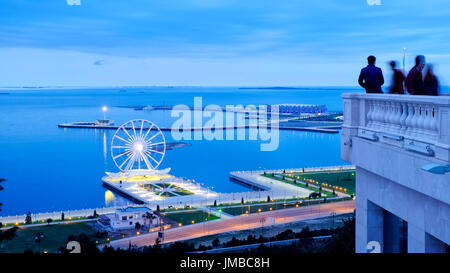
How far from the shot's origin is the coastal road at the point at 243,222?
3445cm

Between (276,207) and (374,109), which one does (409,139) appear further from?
(276,207)

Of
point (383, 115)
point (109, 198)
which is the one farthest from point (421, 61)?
point (109, 198)

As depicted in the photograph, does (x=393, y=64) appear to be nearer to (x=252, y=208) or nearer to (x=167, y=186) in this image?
(x=252, y=208)

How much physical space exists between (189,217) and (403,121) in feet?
115

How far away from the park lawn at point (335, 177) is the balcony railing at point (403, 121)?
4434 cm

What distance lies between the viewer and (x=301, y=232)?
109 ft

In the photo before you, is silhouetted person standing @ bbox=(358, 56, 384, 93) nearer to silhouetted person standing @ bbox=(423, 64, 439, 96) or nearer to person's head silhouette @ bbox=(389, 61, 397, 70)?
person's head silhouette @ bbox=(389, 61, 397, 70)

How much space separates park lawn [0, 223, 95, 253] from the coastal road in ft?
10.9

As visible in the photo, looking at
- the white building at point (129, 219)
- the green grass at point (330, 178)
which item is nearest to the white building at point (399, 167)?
the white building at point (129, 219)

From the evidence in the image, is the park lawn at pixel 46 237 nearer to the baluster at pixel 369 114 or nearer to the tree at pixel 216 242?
the tree at pixel 216 242

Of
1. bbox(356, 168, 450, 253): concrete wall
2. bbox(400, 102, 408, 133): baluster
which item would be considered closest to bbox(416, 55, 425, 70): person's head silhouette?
bbox(400, 102, 408, 133): baluster

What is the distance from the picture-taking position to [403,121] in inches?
259

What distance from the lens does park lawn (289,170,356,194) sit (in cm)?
5459
